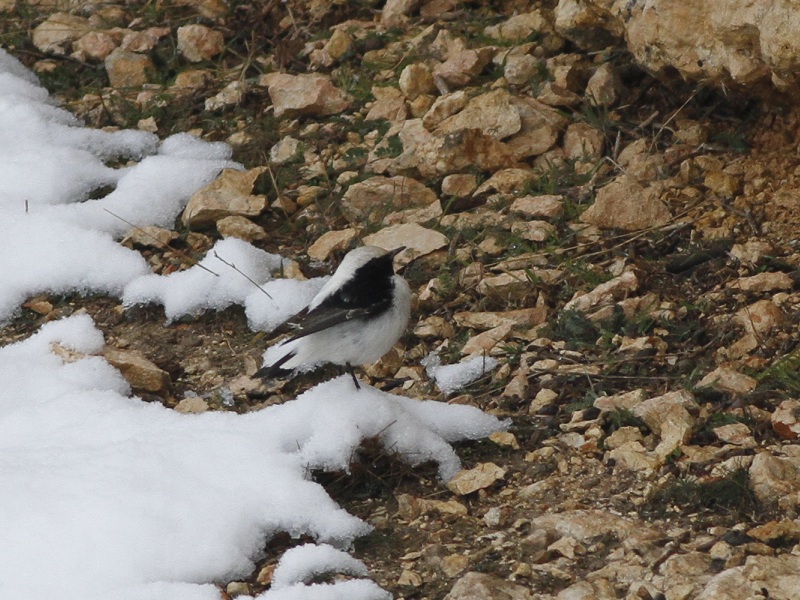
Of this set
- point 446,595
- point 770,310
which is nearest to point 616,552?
point 446,595

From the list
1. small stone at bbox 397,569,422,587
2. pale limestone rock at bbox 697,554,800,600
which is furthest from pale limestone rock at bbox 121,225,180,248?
pale limestone rock at bbox 697,554,800,600

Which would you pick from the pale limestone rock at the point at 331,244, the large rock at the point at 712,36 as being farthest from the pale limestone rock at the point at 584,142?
the pale limestone rock at the point at 331,244

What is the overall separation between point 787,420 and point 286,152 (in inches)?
139

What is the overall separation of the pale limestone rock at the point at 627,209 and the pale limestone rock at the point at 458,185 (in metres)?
0.69

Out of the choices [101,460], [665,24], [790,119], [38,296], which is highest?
[665,24]

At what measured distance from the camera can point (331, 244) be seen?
6.21 meters

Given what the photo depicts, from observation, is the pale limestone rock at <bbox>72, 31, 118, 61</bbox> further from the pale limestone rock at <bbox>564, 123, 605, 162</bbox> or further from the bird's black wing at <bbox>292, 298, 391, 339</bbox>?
the bird's black wing at <bbox>292, 298, 391, 339</bbox>

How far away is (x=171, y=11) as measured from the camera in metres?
8.16

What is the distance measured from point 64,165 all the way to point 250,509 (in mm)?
3451

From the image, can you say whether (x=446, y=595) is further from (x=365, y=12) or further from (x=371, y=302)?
(x=365, y=12)

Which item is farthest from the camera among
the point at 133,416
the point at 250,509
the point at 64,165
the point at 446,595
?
the point at 64,165

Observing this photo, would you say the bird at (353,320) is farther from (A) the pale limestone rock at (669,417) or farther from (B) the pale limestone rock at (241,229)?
(B) the pale limestone rock at (241,229)

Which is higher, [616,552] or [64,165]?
[616,552]

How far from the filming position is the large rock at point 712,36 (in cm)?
501
